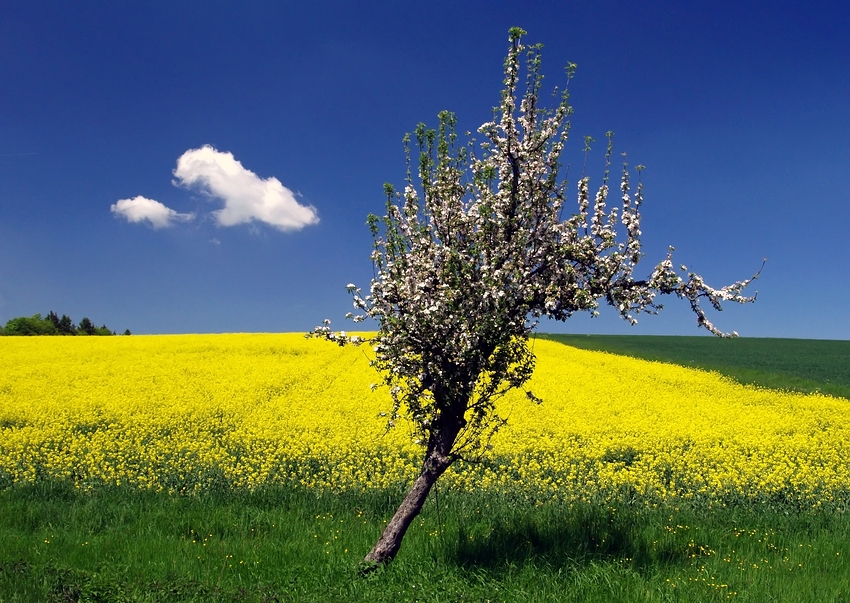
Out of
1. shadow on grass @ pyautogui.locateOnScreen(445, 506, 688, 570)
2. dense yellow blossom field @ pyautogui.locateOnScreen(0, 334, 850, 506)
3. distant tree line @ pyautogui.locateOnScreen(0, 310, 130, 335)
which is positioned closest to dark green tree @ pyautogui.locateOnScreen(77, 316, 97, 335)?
distant tree line @ pyautogui.locateOnScreen(0, 310, 130, 335)

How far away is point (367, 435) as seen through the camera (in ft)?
49.1

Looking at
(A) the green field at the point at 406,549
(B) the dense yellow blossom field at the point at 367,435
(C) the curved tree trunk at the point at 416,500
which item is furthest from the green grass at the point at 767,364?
(C) the curved tree trunk at the point at 416,500

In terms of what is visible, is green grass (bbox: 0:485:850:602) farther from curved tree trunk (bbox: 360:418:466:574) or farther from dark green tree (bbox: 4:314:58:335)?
dark green tree (bbox: 4:314:58:335)

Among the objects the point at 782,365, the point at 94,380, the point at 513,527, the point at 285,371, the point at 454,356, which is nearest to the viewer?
the point at 454,356

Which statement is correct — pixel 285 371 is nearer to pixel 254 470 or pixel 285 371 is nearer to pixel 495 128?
pixel 254 470

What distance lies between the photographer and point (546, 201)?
783 cm

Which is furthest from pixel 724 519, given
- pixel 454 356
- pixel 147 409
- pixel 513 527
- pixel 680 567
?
pixel 147 409

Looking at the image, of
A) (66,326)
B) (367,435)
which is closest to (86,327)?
(66,326)

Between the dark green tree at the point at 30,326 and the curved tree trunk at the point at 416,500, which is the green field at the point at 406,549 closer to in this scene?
the curved tree trunk at the point at 416,500

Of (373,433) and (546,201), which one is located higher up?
(546,201)

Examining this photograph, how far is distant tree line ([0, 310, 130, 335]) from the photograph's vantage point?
62312 millimetres

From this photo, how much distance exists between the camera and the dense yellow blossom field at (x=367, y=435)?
12.3 meters

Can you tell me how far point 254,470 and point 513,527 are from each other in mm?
5590

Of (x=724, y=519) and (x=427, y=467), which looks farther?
(x=724, y=519)
